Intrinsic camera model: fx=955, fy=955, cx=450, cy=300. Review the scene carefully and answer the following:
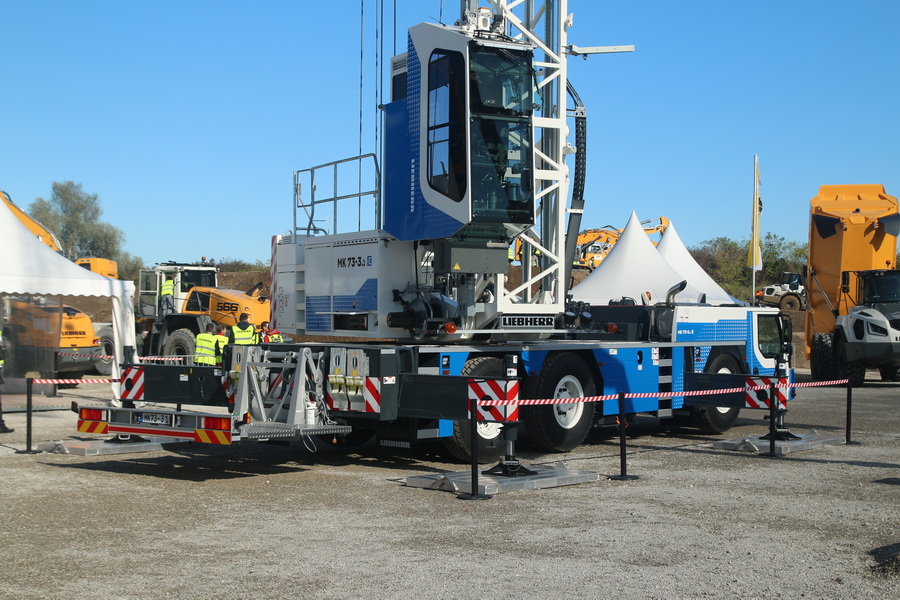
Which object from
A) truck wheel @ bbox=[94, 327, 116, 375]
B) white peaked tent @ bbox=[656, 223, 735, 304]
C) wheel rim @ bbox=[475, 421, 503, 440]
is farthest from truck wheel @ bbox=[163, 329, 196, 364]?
white peaked tent @ bbox=[656, 223, 735, 304]

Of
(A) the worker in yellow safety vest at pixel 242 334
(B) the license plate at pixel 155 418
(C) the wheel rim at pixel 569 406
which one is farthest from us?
(A) the worker in yellow safety vest at pixel 242 334

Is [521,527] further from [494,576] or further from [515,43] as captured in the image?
[515,43]

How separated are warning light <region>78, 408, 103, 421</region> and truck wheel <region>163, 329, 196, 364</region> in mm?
12415

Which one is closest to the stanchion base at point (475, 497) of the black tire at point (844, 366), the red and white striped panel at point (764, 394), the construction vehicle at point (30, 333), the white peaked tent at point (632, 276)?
the red and white striped panel at point (764, 394)

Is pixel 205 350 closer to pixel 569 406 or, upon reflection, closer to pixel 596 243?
pixel 569 406

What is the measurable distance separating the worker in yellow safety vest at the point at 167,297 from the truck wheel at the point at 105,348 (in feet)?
4.78

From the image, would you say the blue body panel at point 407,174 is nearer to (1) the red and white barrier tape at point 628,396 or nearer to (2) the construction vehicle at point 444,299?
(2) the construction vehicle at point 444,299

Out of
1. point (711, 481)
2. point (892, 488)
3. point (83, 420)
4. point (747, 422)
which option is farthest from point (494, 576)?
point (747, 422)

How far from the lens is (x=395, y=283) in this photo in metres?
11.4

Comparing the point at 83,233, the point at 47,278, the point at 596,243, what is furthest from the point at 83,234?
the point at 47,278

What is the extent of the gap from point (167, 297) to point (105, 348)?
2.08 metres

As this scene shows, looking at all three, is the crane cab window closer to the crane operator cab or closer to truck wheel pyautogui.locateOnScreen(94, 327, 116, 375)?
the crane operator cab

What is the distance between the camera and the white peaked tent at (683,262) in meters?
28.6

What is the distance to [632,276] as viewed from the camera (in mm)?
26906
